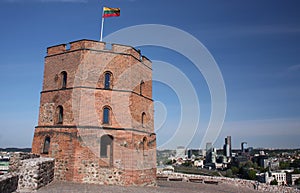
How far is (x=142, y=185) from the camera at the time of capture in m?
16.0

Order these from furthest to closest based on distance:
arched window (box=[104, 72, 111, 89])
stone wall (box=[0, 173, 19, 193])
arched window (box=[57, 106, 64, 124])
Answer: arched window (box=[104, 72, 111, 89]) → arched window (box=[57, 106, 64, 124]) → stone wall (box=[0, 173, 19, 193])

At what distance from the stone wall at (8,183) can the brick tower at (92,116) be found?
387 centimetres

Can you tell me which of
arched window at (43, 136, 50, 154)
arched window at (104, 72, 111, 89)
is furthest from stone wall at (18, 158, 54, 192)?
arched window at (104, 72, 111, 89)

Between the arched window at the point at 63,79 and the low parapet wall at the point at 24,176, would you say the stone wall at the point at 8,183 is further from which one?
the arched window at the point at 63,79

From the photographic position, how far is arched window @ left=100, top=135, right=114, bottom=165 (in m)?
15.5

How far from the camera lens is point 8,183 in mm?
10086

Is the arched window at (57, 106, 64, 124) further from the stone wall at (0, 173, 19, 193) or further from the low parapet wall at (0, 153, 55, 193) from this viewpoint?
the stone wall at (0, 173, 19, 193)

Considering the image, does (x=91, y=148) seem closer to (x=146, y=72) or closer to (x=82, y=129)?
(x=82, y=129)

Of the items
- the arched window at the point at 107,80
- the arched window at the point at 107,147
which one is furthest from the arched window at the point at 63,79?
the arched window at the point at 107,147

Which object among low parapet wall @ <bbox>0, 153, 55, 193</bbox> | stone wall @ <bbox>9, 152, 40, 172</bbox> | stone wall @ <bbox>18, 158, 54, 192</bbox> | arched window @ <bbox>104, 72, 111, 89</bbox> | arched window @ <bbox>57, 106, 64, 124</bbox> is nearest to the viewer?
low parapet wall @ <bbox>0, 153, 55, 193</bbox>

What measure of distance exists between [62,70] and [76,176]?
6.38 metres

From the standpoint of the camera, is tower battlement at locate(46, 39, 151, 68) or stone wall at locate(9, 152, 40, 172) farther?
tower battlement at locate(46, 39, 151, 68)

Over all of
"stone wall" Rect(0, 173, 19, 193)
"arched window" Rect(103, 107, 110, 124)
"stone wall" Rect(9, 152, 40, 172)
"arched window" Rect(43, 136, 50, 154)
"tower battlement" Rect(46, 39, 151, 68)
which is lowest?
"stone wall" Rect(0, 173, 19, 193)

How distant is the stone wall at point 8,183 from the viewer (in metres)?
9.54
